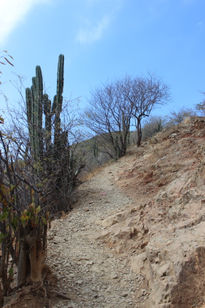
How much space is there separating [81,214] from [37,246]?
3805 millimetres

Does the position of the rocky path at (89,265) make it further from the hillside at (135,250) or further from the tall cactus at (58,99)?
the tall cactus at (58,99)

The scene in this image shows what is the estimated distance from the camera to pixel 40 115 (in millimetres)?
8750

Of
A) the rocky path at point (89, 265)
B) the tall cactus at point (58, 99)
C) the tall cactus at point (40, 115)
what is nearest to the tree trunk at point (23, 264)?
the rocky path at point (89, 265)

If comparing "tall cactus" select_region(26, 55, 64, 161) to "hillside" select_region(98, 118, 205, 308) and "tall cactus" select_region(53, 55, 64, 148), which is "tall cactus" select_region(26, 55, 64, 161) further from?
"hillside" select_region(98, 118, 205, 308)

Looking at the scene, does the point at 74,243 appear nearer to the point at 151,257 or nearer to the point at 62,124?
the point at 151,257

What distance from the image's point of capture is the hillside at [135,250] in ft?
11.0

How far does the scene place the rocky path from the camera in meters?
3.80

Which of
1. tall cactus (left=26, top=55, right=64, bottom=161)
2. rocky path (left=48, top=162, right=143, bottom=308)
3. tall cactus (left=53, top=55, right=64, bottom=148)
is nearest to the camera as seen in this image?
rocky path (left=48, top=162, right=143, bottom=308)

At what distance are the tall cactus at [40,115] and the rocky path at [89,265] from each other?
225 cm

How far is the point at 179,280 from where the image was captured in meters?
3.29

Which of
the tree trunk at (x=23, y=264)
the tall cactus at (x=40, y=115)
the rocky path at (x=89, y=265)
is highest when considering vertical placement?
the tall cactus at (x=40, y=115)

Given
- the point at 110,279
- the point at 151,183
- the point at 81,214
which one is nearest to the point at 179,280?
the point at 110,279

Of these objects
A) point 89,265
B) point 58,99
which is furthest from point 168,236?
point 58,99

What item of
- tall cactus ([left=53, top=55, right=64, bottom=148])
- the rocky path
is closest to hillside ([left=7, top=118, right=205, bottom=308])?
the rocky path
